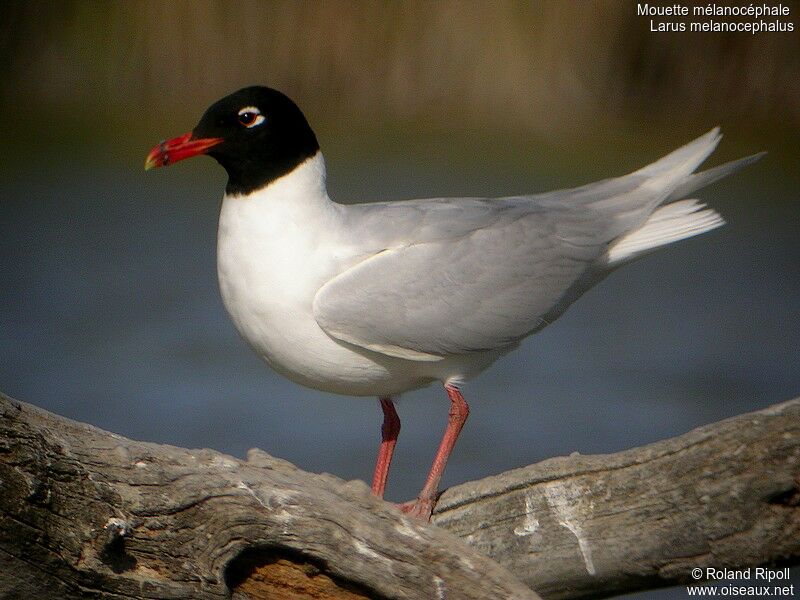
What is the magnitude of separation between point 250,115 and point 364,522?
1.50 metres

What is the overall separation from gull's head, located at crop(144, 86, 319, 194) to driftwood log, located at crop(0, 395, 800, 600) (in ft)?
3.22

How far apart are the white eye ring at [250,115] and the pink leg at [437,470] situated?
1161mm

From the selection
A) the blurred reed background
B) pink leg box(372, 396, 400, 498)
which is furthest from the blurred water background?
pink leg box(372, 396, 400, 498)

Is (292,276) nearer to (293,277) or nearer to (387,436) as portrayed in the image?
(293,277)

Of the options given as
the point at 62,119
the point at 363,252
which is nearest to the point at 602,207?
the point at 363,252

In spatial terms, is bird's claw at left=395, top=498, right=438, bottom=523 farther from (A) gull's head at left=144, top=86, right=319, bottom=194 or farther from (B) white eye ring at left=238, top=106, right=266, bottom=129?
(B) white eye ring at left=238, top=106, right=266, bottom=129

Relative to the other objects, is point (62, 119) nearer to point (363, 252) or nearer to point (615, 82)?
point (615, 82)

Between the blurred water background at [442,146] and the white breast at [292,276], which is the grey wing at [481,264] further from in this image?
the blurred water background at [442,146]

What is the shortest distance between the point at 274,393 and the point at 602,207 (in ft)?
16.7

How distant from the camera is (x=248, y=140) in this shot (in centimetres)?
456

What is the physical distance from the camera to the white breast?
4426 millimetres

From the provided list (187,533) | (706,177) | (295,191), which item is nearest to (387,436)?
(295,191)

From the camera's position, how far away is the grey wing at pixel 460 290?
447 centimetres

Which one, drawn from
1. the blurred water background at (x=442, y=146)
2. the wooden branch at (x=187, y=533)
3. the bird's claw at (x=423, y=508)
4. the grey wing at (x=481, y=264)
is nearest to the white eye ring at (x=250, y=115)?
the grey wing at (x=481, y=264)
